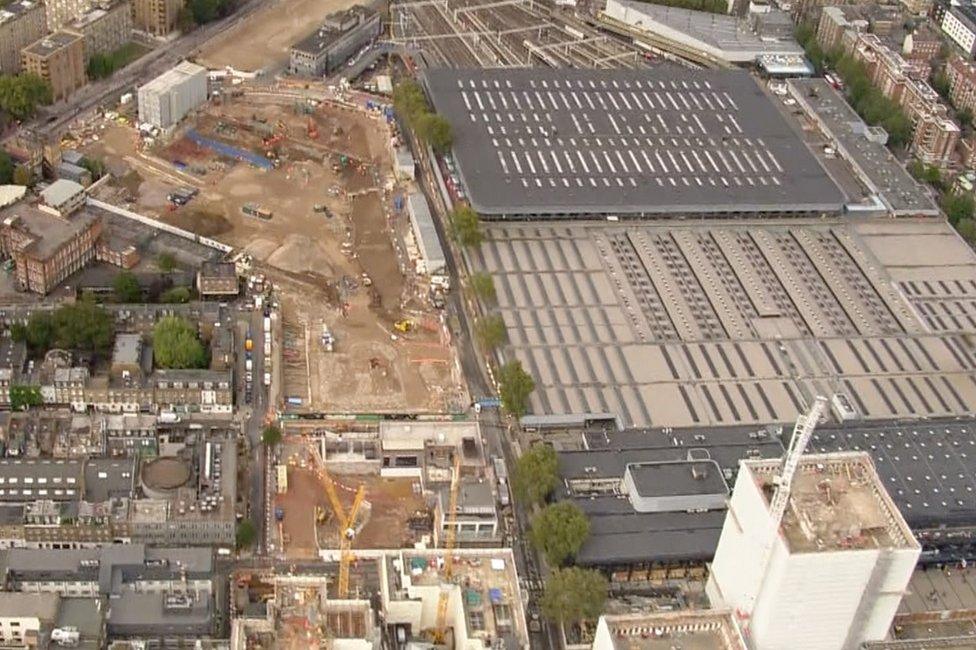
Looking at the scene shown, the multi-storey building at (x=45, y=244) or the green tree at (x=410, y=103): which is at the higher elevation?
the green tree at (x=410, y=103)

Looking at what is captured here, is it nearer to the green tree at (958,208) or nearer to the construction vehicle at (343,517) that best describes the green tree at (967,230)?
the green tree at (958,208)

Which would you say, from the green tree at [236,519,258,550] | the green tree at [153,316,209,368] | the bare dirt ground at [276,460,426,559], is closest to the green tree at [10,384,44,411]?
the green tree at [153,316,209,368]

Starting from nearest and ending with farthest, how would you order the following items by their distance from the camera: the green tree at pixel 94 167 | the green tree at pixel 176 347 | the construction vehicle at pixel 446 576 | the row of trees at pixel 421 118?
the construction vehicle at pixel 446 576 < the green tree at pixel 176 347 < the green tree at pixel 94 167 < the row of trees at pixel 421 118

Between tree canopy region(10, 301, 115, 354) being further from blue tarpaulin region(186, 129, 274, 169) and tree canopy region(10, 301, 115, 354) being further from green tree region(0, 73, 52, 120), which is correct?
green tree region(0, 73, 52, 120)

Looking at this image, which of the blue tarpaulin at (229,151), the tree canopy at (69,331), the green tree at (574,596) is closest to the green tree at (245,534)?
the green tree at (574,596)

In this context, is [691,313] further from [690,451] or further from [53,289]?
[53,289]

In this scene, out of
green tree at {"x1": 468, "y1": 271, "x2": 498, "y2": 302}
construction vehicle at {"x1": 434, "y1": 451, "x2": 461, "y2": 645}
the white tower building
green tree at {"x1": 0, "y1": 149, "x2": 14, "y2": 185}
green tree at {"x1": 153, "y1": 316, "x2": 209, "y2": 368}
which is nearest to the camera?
the white tower building

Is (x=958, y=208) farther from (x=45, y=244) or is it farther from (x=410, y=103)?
(x=45, y=244)
